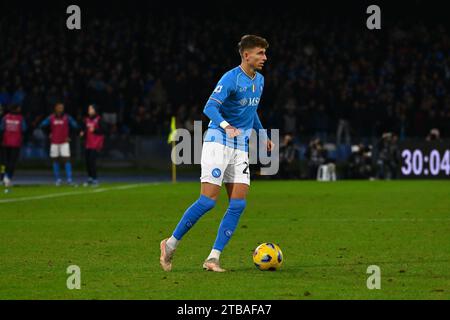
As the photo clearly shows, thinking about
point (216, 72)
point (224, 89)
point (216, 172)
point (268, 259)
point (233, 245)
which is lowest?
point (233, 245)

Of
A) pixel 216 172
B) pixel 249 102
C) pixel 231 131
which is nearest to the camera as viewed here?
pixel 231 131

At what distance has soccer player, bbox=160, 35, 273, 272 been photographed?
10.9 metres

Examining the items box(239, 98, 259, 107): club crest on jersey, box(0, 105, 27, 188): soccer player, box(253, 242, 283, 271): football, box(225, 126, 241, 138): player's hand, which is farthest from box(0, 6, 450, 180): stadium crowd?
box(225, 126, 241, 138): player's hand

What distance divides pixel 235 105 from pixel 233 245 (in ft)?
10.4

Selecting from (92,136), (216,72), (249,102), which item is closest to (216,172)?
(249,102)

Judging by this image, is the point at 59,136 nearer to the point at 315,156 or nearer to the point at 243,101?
the point at 315,156

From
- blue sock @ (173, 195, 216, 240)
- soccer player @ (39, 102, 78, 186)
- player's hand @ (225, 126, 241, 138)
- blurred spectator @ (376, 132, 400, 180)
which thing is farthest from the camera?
blurred spectator @ (376, 132, 400, 180)

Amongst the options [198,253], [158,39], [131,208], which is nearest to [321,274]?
[198,253]

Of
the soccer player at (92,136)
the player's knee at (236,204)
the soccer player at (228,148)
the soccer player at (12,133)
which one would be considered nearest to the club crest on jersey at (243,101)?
the soccer player at (228,148)

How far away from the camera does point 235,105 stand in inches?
436

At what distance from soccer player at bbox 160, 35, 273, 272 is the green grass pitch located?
1.44ft

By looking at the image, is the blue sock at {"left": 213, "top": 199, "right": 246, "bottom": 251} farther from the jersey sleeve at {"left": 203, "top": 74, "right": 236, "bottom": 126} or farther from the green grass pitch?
the jersey sleeve at {"left": 203, "top": 74, "right": 236, "bottom": 126}

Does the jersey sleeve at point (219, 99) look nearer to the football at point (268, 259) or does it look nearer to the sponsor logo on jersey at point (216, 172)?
the sponsor logo on jersey at point (216, 172)

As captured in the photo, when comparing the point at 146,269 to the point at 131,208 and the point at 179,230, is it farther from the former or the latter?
the point at 131,208
